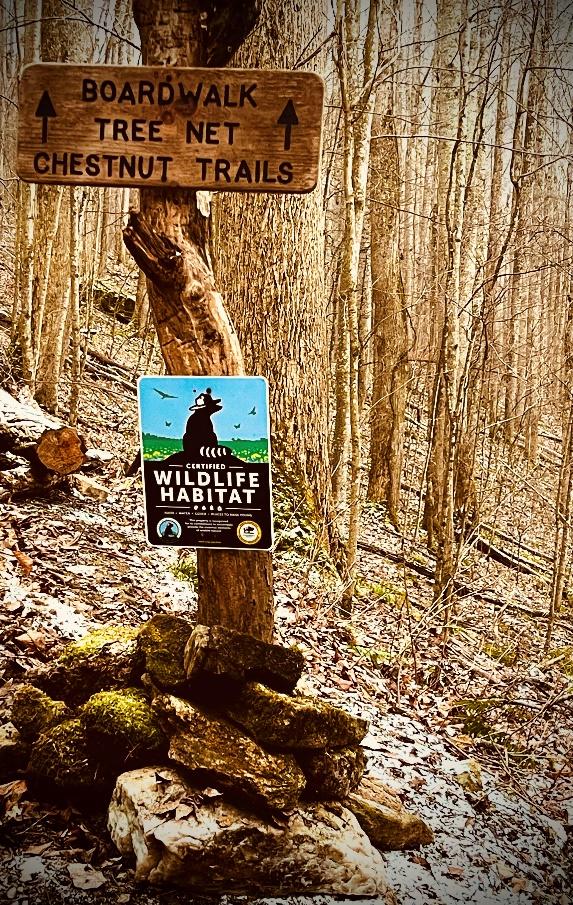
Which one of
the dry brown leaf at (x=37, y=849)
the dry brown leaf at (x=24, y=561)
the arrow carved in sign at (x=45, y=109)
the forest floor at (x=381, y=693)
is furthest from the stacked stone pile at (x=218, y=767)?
the arrow carved in sign at (x=45, y=109)

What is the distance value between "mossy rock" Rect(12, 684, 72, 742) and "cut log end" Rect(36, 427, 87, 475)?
2.85 meters

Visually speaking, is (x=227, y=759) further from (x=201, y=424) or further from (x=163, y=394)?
(x=163, y=394)

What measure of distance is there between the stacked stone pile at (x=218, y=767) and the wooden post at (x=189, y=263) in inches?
10.5

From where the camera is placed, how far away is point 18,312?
8344mm

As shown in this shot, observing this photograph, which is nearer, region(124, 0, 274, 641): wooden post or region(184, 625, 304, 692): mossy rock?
region(124, 0, 274, 641): wooden post

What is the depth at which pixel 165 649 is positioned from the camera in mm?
3082

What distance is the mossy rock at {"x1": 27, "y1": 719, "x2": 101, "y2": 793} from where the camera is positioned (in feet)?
9.32

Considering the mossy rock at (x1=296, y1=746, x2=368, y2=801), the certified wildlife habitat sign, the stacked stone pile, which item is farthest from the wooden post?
the mossy rock at (x1=296, y1=746, x2=368, y2=801)

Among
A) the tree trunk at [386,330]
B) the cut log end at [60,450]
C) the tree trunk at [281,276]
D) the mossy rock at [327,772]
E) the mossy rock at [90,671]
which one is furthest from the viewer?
the tree trunk at [386,330]

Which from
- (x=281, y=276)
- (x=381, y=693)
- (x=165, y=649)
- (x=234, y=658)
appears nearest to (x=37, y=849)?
(x=165, y=649)

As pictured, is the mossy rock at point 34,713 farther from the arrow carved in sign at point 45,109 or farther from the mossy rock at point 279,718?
the arrow carved in sign at point 45,109

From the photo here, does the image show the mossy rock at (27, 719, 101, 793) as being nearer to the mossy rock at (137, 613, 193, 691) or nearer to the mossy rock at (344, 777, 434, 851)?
the mossy rock at (137, 613, 193, 691)

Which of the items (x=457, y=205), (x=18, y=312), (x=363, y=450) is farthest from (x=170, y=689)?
(x=363, y=450)

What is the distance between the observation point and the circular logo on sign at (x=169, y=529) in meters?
2.71
